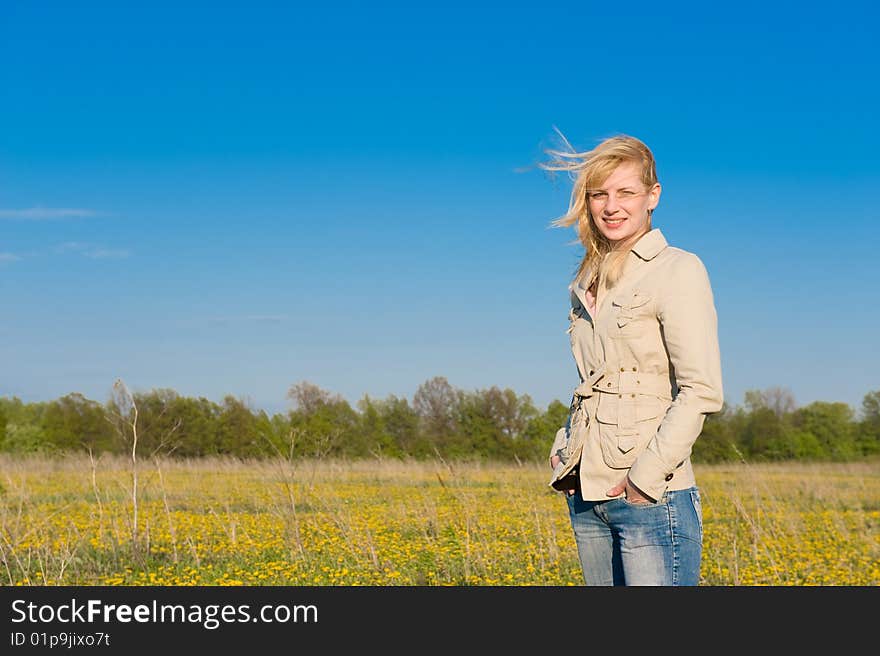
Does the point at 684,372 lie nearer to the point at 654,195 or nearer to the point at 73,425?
the point at 654,195

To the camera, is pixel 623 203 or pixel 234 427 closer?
pixel 623 203

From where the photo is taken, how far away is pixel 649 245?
2396 millimetres

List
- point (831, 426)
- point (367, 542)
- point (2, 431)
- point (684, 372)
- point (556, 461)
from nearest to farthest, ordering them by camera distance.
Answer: point (684, 372)
point (556, 461)
point (367, 542)
point (2, 431)
point (831, 426)

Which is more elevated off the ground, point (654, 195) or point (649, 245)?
point (654, 195)

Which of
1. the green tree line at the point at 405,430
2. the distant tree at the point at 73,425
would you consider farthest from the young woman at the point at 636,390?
the distant tree at the point at 73,425

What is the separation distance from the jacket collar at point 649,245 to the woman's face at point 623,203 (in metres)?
0.06

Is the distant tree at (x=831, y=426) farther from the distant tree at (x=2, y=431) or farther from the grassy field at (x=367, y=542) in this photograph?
the distant tree at (x=2, y=431)

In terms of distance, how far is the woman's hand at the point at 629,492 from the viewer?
2.24 metres

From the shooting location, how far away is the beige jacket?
2211mm

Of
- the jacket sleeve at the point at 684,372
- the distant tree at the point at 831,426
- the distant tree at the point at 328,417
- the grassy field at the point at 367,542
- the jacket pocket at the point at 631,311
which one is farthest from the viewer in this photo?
the distant tree at the point at 831,426

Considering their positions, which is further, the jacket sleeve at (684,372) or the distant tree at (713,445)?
the distant tree at (713,445)

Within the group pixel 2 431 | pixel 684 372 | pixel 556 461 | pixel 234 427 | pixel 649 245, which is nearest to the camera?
pixel 684 372

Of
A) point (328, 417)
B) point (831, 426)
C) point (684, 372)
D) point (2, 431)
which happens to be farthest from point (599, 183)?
point (831, 426)

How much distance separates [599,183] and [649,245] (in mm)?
240
